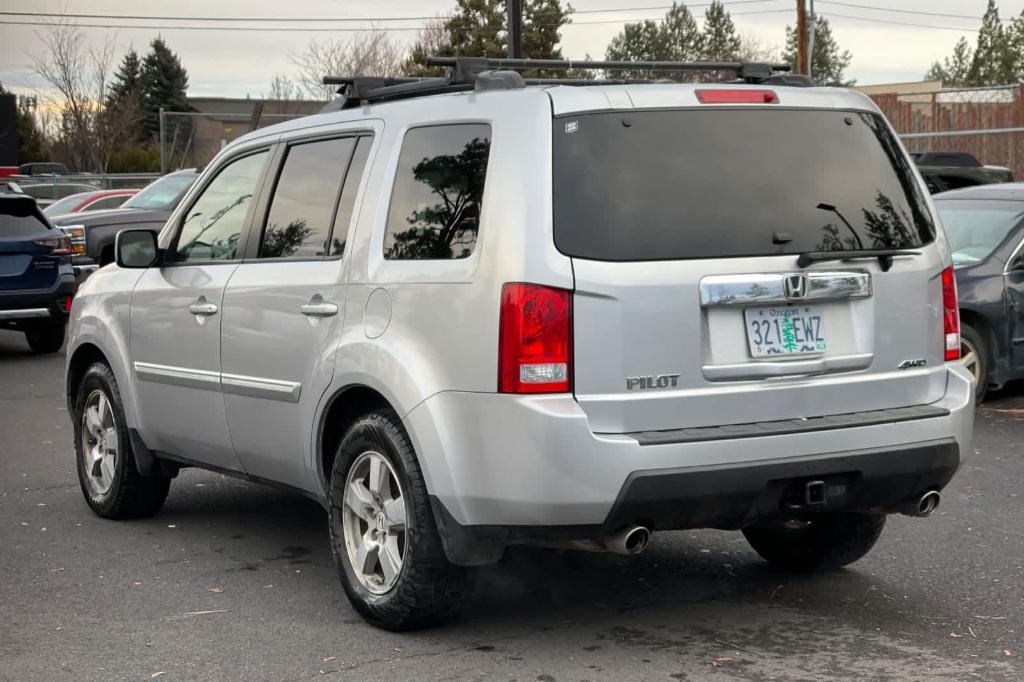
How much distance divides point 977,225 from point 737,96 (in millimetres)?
6772

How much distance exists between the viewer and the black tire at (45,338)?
16828 mm

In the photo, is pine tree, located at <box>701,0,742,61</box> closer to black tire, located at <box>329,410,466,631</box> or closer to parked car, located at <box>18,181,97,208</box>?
parked car, located at <box>18,181,97,208</box>

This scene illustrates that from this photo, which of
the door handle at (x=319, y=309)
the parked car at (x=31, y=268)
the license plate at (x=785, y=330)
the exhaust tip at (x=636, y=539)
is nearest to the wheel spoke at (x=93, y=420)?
the door handle at (x=319, y=309)

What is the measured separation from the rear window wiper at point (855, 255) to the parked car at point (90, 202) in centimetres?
2152

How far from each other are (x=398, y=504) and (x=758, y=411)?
4.15 feet

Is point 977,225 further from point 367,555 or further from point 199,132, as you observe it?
point 199,132

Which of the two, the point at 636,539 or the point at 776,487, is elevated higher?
the point at 776,487

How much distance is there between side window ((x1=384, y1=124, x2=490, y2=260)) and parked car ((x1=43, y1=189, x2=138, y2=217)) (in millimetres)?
20792

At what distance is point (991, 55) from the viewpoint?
92.8 meters

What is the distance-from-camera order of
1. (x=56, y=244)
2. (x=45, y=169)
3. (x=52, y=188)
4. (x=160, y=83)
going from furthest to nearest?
(x=160, y=83) → (x=45, y=169) → (x=52, y=188) → (x=56, y=244)

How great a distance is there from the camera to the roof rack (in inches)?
204

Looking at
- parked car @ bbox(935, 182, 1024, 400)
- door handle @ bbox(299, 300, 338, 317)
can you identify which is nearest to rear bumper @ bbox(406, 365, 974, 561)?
door handle @ bbox(299, 300, 338, 317)

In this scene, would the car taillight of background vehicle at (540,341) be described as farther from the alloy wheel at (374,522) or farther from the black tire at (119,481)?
the black tire at (119,481)

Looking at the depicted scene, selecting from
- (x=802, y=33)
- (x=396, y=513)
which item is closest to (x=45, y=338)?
(x=396, y=513)
